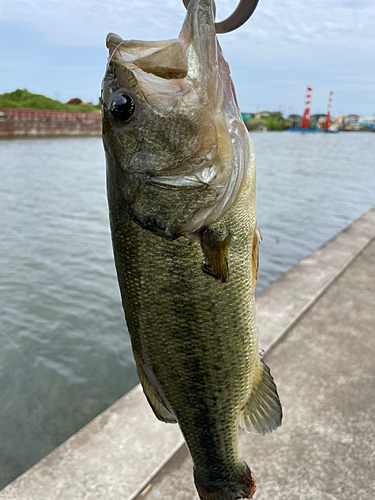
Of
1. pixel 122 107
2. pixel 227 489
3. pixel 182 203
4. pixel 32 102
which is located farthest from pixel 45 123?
Result: pixel 227 489

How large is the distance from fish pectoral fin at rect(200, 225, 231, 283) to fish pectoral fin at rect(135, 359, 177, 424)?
45 centimetres

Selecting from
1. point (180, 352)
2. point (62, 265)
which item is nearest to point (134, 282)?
point (180, 352)

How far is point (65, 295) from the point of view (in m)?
6.19

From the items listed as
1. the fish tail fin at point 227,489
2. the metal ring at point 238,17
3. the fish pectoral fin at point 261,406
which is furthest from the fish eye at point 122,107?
the fish tail fin at point 227,489

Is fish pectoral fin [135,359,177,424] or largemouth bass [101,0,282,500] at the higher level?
largemouth bass [101,0,282,500]

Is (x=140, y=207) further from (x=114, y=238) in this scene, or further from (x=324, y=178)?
(x=324, y=178)

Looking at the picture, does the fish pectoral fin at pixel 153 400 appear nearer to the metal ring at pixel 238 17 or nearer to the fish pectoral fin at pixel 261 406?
the fish pectoral fin at pixel 261 406

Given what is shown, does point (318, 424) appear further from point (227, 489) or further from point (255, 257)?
point (255, 257)

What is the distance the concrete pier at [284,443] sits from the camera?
2.37m

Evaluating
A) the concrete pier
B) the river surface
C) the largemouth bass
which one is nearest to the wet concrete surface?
the concrete pier

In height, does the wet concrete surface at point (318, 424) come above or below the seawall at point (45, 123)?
below

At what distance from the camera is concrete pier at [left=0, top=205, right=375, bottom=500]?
2369mm

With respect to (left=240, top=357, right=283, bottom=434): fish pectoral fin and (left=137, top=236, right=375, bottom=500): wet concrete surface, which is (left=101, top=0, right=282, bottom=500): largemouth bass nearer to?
(left=240, top=357, right=283, bottom=434): fish pectoral fin

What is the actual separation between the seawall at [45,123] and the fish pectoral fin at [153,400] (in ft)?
120
